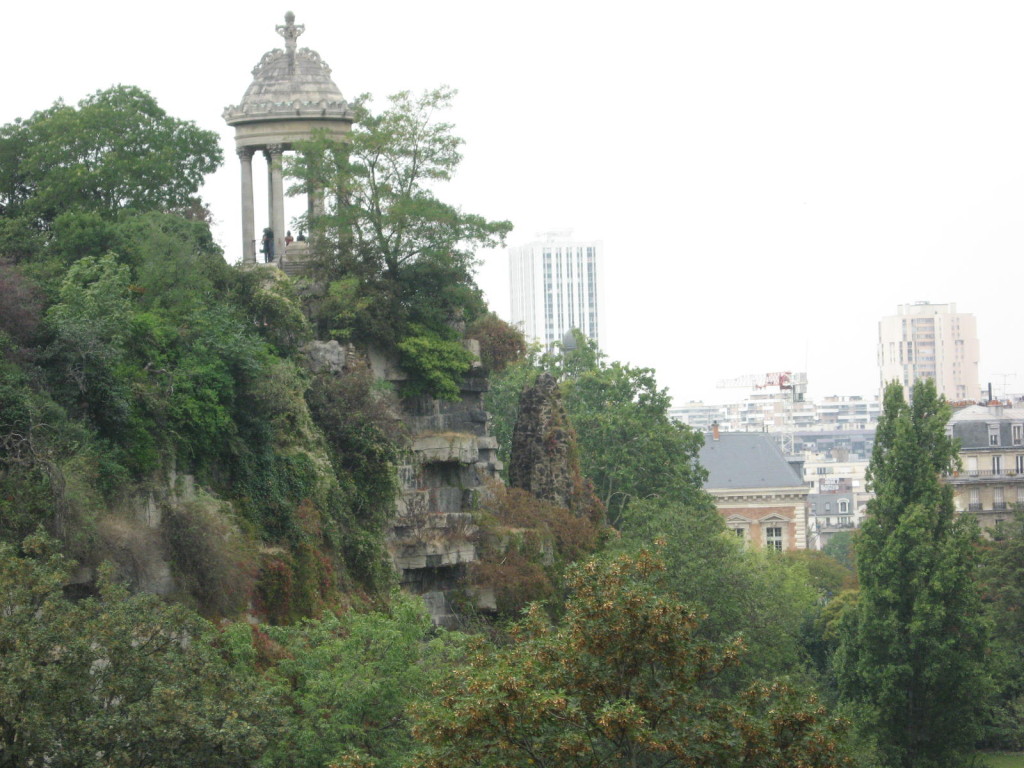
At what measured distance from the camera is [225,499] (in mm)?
47062

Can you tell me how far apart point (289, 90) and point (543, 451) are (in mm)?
13007

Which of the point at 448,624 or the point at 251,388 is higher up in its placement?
the point at 251,388

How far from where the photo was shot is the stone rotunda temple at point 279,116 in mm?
61188

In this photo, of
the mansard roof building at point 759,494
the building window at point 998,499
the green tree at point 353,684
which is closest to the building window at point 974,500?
the building window at point 998,499

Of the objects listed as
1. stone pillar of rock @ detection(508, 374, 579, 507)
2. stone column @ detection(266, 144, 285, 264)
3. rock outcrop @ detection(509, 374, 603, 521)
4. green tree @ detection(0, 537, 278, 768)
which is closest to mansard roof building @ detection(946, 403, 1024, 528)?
rock outcrop @ detection(509, 374, 603, 521)

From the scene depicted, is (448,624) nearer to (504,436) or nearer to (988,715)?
(988,715)

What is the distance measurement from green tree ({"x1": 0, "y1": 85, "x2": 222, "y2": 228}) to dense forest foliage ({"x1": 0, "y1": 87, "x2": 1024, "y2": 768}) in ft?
→ 0.31

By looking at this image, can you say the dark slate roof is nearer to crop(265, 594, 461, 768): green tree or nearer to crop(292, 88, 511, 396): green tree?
crop(292, 88, 511, 396): green tree

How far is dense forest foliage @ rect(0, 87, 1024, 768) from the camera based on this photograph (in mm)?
31250

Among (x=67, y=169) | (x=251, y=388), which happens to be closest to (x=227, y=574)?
(x=251, y=388)

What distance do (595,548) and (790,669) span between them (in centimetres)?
669

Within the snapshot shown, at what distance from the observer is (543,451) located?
64312 mm

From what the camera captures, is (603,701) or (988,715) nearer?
(603,701)

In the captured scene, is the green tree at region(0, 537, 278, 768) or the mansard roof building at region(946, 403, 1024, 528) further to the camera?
the mansard roof building at region(946, 403, 1024, 528)
